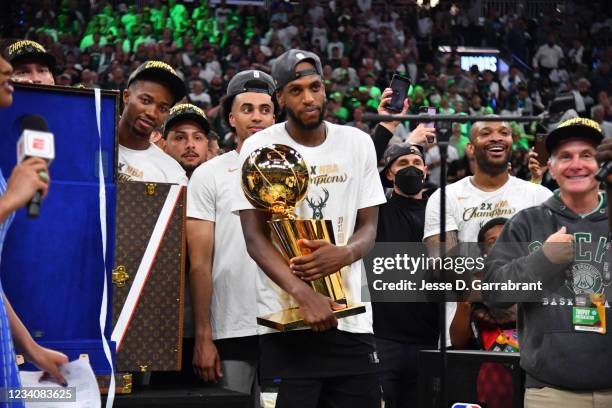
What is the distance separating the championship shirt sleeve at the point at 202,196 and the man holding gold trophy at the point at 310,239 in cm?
73

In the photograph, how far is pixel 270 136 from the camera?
4.07 m

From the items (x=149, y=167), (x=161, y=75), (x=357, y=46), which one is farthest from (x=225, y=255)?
(x=357, y=46)

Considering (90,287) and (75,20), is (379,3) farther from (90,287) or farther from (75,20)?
(90,287)

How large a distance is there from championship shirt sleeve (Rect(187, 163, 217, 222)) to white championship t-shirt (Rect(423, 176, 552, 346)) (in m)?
1.44

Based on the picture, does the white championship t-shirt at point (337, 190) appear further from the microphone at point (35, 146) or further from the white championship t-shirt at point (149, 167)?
the microphone at point (35, 146)

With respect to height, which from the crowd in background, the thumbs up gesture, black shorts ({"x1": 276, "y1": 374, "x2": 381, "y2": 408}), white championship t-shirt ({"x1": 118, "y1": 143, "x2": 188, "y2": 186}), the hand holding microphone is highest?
the crowd in background

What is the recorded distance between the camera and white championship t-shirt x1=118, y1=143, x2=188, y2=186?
4.51m

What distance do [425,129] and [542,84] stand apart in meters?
13.9

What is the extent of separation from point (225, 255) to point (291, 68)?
106 cm

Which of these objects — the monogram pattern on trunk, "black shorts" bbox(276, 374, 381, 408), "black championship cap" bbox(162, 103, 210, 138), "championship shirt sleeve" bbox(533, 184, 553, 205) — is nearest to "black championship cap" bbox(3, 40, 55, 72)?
"black championship cap" bbox(162, 103, 210, 138)

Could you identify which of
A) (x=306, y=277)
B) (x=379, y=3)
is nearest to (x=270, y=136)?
(x=306, y=277)

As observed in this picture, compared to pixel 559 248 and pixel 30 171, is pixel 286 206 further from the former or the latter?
pixel 30 171

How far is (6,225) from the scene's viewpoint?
305cm

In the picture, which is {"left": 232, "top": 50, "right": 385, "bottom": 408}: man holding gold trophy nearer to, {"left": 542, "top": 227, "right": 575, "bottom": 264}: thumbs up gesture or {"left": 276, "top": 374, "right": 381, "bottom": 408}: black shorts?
{"left": 276, "top": 374, "right": 381, "bottom": 408}: black shorts
